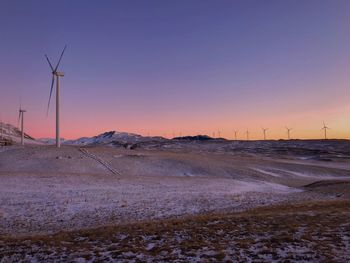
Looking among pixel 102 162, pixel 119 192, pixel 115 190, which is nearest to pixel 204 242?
pixel 119 192

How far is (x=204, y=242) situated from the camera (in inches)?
517

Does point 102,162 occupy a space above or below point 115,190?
above

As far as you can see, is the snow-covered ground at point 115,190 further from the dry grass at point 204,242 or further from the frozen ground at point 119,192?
the dry grass at point 204,242

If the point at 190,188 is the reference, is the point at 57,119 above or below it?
above

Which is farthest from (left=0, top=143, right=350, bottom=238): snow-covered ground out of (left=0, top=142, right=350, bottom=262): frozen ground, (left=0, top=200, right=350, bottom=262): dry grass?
(left=0, top=200, right=350, bottom=262): dry grass

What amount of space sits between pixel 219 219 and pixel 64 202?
1493 centimetres

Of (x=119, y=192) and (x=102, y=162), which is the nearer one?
(x=119, y=192)

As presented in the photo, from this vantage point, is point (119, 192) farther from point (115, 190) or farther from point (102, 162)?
point (102, 162)

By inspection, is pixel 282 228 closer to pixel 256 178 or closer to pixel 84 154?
pixel 256 178

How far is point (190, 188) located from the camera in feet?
126

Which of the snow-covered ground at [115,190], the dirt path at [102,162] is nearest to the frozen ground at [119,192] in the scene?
the snow-covered ground at [115,190]

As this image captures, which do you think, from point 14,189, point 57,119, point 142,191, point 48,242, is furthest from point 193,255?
point 57,119

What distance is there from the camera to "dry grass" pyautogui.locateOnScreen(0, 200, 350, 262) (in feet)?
37.3

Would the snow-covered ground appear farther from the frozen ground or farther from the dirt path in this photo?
the dirt path
